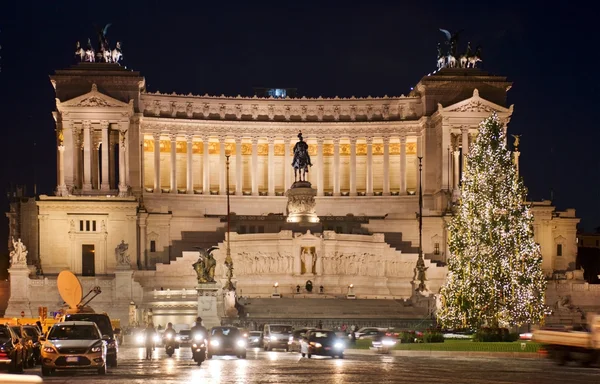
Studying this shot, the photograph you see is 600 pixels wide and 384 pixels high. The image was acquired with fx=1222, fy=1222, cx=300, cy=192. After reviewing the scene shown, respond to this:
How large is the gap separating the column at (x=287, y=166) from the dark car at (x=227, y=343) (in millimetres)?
72068

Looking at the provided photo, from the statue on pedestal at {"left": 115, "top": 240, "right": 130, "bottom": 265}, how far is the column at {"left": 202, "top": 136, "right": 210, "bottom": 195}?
24.9 m

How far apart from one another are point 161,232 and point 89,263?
7.65 meters

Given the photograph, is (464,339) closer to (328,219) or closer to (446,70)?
(328,219)

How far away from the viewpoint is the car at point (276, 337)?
69125mm

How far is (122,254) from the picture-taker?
3900 inches

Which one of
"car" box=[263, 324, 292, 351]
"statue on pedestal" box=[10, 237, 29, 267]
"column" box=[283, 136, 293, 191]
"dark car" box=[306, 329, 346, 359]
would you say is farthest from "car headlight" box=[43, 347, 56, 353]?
"column" box=[283, 136, 293, 191]

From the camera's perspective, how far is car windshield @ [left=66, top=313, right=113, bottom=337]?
49609 millimetres

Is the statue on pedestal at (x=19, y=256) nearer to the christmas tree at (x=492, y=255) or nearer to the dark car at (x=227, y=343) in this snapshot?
the christmas tree at (x=492, y=255)

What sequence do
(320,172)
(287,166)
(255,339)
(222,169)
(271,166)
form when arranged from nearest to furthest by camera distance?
(255,339), (222,169), (271,166), (287,166), (320,172)

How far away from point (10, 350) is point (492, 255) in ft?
111

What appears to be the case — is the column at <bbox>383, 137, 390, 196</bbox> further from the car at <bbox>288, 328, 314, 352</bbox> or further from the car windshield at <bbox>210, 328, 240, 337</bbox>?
the car windshield at <bbox>210, 328, 240, 337</bbox>

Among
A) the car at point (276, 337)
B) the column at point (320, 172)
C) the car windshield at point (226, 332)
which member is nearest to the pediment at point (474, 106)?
the column at point (320, 172)

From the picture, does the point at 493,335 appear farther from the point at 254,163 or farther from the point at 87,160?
the point at 254,163

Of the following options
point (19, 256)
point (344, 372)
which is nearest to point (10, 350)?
point (344, 372)
